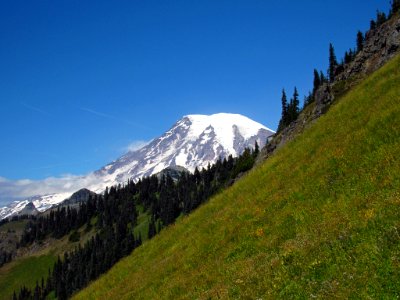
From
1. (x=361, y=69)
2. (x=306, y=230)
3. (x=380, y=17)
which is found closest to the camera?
(x=306, y=230)

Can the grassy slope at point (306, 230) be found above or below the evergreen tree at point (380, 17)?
below

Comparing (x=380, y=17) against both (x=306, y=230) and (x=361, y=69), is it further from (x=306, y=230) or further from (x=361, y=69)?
(x=306, y=230)

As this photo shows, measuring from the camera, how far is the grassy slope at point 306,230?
39.3ft

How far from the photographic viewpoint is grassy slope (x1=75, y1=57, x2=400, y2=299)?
11969 millimetres

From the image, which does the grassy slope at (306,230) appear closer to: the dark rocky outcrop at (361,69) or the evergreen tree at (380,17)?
the dark rocky outcrop at (361,69)

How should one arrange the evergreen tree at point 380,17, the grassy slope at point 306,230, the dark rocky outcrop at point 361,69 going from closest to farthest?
1. the grassy slope at point 306,230
2. the dark rocky outcrop at point 361,69
3. the evergreen tree at point 380,17

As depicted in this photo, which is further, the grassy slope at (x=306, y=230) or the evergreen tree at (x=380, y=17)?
the evergreen tree at (x=380, y=17)

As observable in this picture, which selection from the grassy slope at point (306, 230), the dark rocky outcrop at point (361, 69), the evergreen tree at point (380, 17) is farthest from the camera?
the evergreen tree at point (380, 17)

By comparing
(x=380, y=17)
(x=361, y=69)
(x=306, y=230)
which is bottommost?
(x=306, y=230)

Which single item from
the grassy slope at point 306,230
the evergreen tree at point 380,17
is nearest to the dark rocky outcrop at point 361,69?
the grassy slope at point 306,230

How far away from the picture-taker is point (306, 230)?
16297 millimetres

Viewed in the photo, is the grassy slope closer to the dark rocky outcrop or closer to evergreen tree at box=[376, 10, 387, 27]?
the dark rocky outcrop

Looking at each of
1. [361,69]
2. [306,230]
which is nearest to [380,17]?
[361,69]

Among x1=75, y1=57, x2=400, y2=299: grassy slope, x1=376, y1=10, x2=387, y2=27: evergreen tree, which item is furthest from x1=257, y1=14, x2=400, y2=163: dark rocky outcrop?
x1=376, y1=10, x2=387, y2=27: evergreen tree
